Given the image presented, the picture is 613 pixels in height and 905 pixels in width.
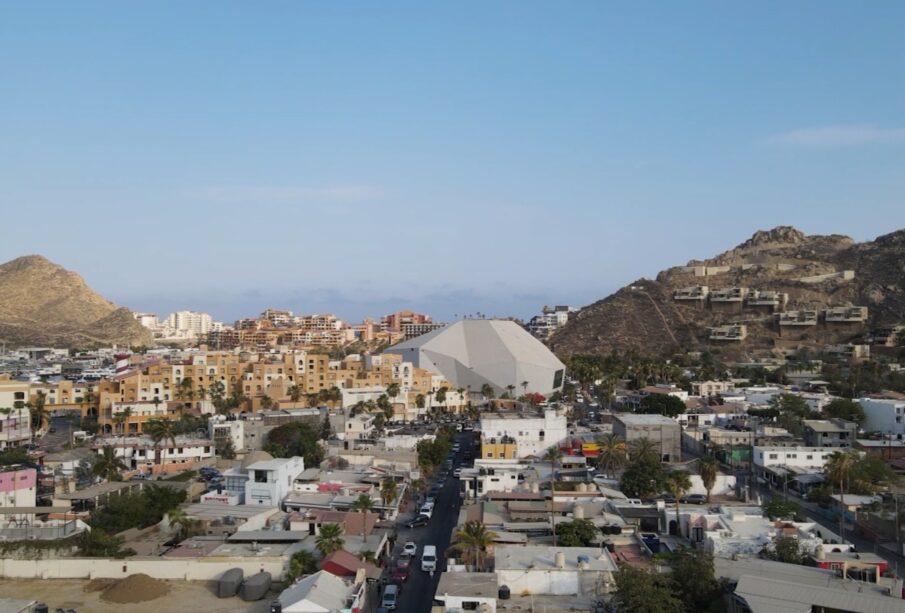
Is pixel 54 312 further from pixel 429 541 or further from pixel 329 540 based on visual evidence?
pixel 329 540

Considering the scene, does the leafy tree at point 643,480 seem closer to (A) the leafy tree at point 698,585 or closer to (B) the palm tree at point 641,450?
(B) the palm tree at point 641,450

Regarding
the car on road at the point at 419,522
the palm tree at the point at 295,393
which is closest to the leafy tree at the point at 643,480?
the car on road at the point at 419,522

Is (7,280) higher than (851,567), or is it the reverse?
(7,280)

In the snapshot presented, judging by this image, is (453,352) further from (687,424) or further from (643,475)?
(643,475)

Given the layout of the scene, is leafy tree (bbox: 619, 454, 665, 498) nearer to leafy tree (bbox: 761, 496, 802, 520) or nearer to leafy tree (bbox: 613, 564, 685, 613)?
leafy tree (bbox: 761, 496, 802, 520)

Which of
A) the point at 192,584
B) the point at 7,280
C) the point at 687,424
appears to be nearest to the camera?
the point at 192,584

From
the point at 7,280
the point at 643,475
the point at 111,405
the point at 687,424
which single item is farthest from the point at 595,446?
the point at 7,280

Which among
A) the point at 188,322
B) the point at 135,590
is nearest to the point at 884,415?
the point at 135,590
